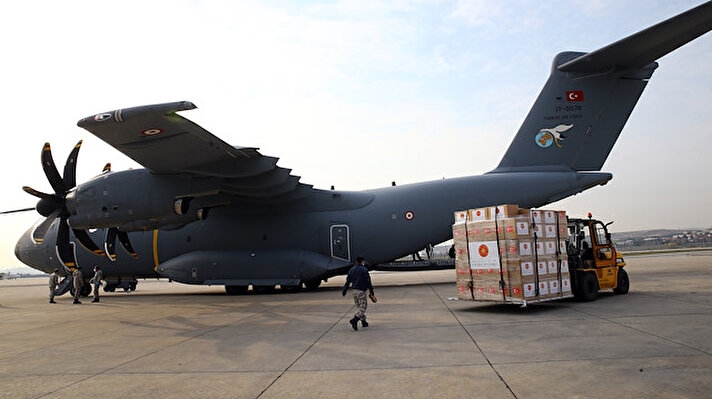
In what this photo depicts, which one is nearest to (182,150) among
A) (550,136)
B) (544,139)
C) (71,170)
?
(71,170)

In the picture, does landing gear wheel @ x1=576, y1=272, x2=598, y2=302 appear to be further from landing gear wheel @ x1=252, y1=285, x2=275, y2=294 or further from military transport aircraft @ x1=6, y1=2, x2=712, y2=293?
landing gear wheel @ x1=252, y1=285, x2=275, y2=294

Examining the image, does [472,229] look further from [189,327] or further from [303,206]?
[303,206]

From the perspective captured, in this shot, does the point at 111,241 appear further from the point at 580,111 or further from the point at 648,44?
the point at 648,44

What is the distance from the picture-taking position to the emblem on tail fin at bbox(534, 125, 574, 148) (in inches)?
613

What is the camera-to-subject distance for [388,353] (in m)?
6.38

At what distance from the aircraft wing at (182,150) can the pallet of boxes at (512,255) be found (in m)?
6.14

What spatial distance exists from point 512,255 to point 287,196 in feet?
29.0

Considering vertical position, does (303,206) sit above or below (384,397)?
above

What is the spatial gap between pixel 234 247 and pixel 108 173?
4.64 metres

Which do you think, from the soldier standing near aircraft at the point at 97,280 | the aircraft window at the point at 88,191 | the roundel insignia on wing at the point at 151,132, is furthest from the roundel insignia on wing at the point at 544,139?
the soldier standing near aircraft at the point at 97,280

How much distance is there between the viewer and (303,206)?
1722 cm

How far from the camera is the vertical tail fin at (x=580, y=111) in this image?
1487 cm

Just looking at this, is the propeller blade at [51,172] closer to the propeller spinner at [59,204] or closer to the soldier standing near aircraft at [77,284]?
the propeller spinner at [59,204]

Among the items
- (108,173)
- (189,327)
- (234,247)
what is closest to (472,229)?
(189,327)
